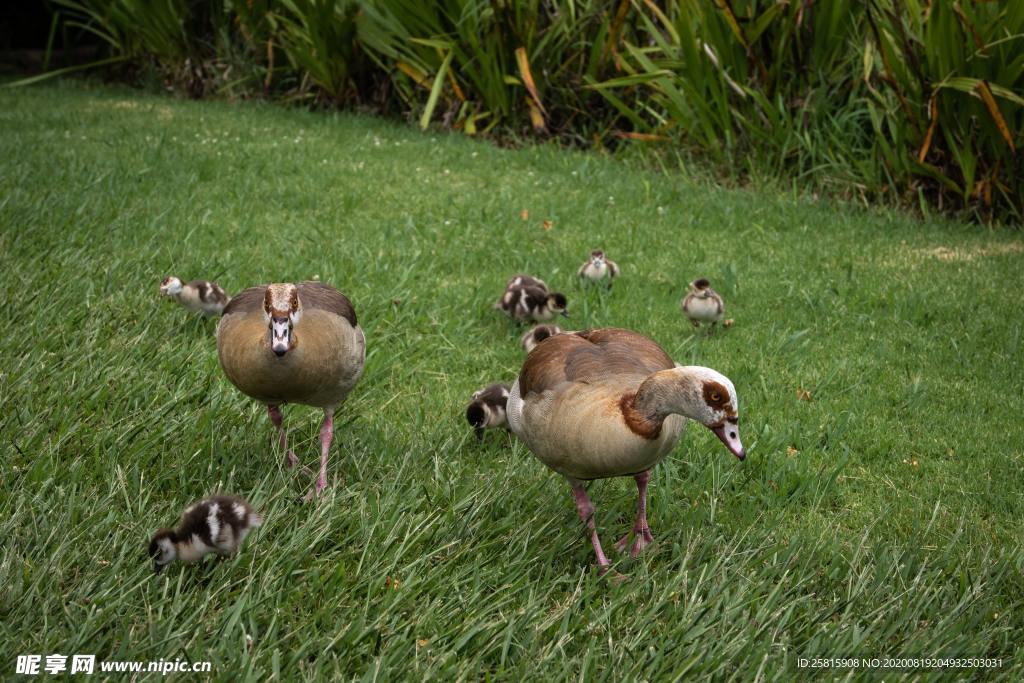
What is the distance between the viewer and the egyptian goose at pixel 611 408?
3568 millimetres

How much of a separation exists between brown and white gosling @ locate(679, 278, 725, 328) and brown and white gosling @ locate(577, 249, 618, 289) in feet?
2.49

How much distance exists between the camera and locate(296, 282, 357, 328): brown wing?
14.8 ft

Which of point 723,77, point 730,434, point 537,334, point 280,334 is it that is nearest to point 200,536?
point 280,334

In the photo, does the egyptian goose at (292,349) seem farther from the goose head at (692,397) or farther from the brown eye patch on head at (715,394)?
the brown eye patch on head at (715,394)

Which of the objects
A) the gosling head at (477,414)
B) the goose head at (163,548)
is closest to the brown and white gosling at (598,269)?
the gosling head at (477,414)

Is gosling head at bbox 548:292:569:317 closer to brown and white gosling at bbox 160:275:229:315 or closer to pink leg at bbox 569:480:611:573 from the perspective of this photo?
brown and white gosling at bbox 160:275:229:315

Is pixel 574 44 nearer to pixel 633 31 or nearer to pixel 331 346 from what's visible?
pixel 633 31

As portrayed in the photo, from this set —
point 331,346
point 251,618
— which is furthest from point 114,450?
point 251,618

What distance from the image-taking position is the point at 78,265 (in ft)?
21.6

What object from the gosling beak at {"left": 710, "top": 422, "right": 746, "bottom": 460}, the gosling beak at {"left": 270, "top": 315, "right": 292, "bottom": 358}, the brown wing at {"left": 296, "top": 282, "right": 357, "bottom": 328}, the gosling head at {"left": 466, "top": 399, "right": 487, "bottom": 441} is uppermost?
the gosling beak at {"left": 710, "top": 422, "right": 746, "bottom": 460}

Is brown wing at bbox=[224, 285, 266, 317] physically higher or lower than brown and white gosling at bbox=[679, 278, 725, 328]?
higher

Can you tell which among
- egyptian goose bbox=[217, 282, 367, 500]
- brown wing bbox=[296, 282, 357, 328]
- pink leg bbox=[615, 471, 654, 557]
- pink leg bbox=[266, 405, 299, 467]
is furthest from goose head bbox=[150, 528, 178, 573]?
pink leg bbox=[615, 471, 654, 557]

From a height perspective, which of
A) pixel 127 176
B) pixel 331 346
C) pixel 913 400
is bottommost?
pixel 127 176

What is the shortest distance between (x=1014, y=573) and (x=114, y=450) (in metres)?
3.49
